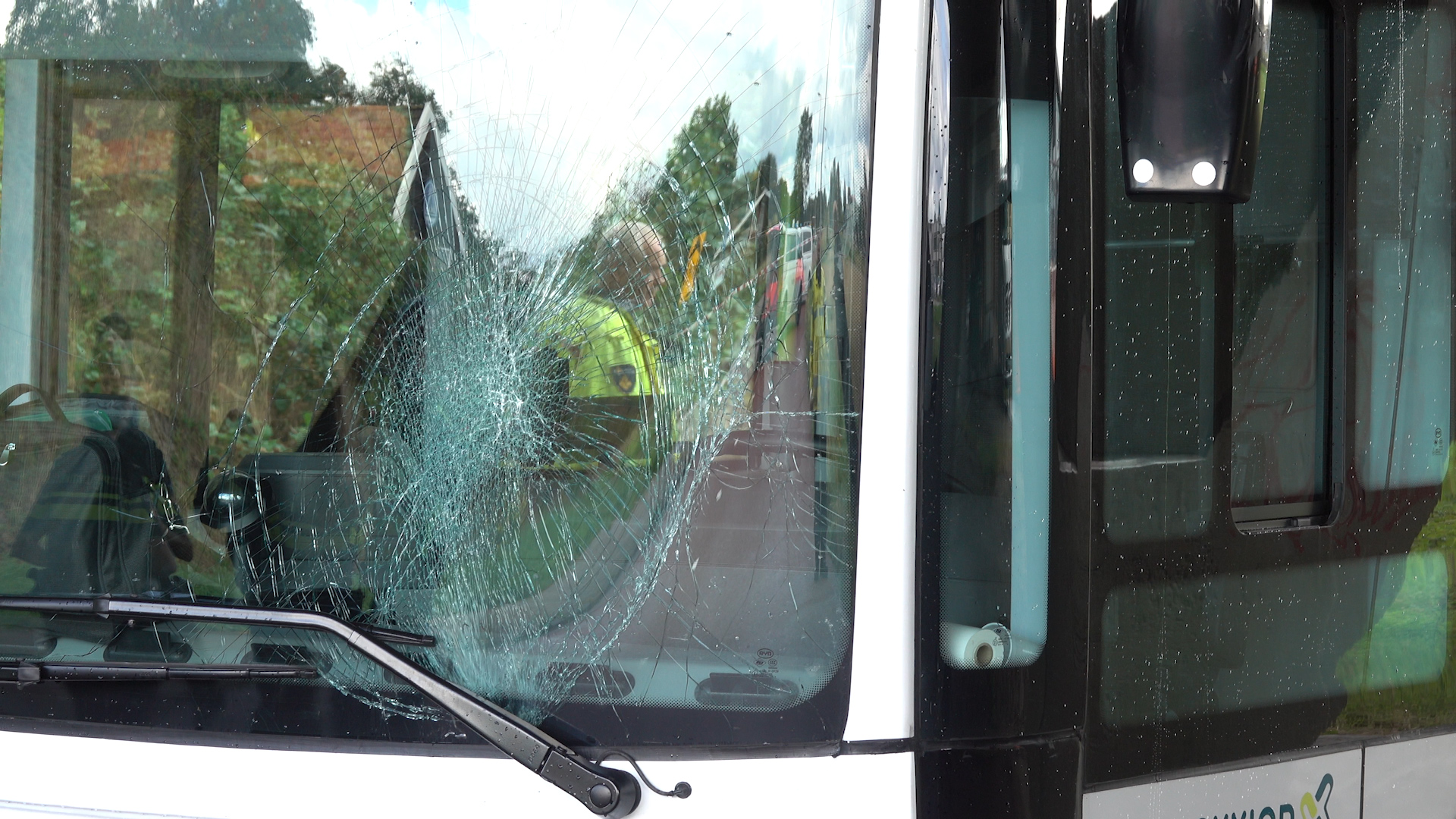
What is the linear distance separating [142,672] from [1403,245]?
81.1 inches

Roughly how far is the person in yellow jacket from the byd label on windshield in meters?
0.77

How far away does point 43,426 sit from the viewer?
1.50 metres

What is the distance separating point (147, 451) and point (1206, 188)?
1.36m

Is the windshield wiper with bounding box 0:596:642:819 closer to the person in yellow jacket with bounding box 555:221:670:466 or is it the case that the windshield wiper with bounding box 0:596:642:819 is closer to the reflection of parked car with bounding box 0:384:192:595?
the reflection of parked car with bounding box 0:384:192:595

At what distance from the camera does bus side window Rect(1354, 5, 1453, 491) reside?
1.85 metres

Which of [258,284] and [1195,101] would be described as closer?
[1195,101]

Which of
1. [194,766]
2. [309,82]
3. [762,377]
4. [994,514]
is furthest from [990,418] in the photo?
[194,766]

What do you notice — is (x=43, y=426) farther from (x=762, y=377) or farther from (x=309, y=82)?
(x=762, y=377)

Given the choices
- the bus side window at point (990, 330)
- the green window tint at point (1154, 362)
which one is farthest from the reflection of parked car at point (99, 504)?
the green window tint at point (1154, 362)

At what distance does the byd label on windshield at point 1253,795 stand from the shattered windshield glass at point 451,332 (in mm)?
504

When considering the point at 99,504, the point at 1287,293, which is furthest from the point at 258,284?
the point at 1287,293

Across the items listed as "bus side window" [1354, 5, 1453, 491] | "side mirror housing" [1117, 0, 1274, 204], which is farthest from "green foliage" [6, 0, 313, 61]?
"bus side window" [1354, 5, 1453, 491]

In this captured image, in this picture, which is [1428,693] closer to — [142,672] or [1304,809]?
[1304,809]

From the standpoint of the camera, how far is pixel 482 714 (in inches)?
52.2
